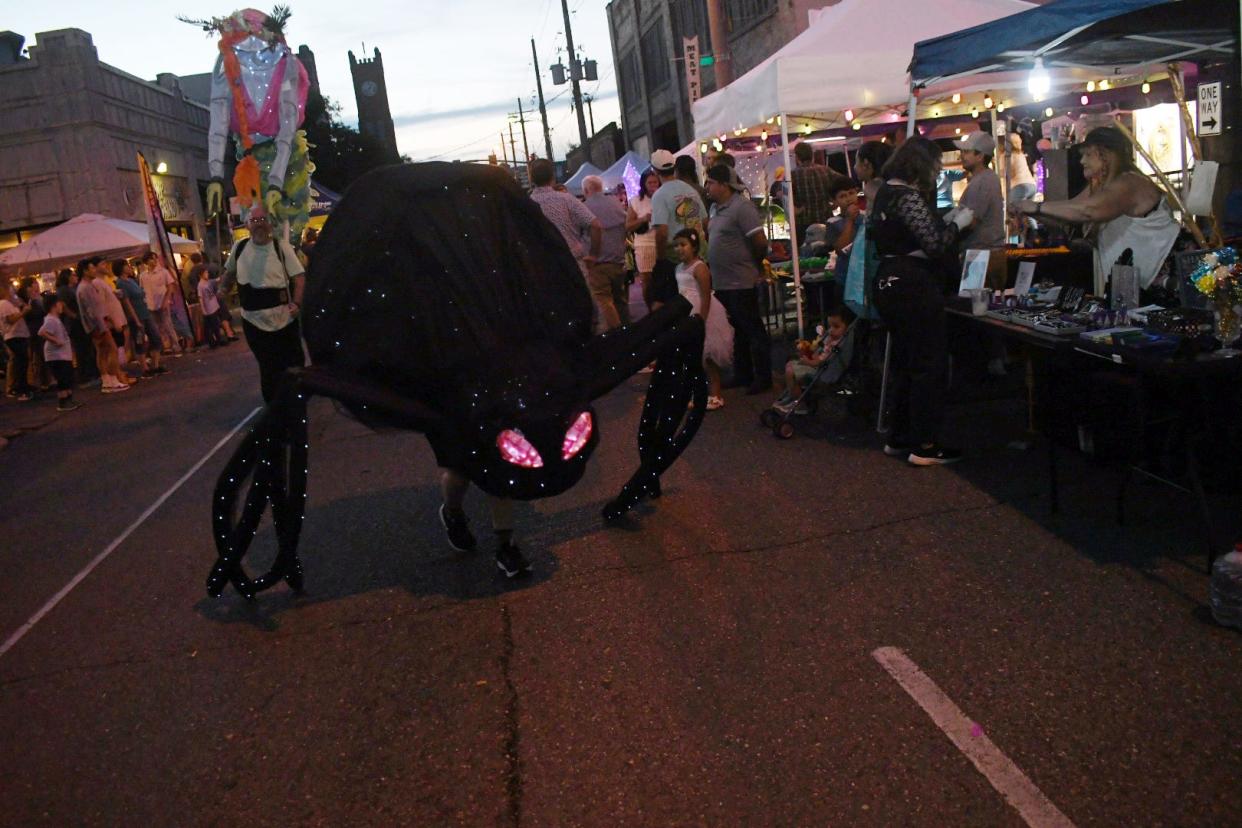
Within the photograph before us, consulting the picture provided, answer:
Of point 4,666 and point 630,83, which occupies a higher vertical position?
point 630,83

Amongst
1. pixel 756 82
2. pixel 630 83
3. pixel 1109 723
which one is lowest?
pixel 1109 723

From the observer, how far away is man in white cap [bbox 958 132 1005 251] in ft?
24.6

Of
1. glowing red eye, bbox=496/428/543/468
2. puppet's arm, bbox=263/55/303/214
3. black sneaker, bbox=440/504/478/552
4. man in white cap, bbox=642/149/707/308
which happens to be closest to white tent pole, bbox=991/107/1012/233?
man in white cap, bbox=642/149/707/308

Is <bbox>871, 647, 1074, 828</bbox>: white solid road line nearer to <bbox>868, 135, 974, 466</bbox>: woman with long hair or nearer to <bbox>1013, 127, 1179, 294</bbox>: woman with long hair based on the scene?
<bbox>868, 135, 974, 466</bbox>: woman with long hair

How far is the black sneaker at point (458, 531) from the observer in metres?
5.10

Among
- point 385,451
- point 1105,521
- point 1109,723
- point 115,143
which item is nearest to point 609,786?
point 1109,723

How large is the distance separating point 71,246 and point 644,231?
13253 mm

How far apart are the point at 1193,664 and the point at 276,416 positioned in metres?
3.61

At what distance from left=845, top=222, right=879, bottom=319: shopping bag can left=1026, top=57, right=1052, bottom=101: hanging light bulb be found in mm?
2502

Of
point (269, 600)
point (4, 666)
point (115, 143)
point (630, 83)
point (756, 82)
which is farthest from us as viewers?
point (630, 83)

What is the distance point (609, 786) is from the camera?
3055 mm

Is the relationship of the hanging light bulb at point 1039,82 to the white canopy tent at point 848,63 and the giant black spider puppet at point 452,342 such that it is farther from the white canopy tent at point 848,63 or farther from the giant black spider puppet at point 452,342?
the giant black spider puppet at point 452,342

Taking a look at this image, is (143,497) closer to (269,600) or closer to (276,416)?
(269,600)

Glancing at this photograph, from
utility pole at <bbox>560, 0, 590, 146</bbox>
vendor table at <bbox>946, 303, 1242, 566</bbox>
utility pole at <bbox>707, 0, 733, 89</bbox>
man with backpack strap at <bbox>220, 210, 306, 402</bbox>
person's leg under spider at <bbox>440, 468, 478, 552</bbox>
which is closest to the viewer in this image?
vendor table at <bbox>946, 303, 1242, 566</bbox>
